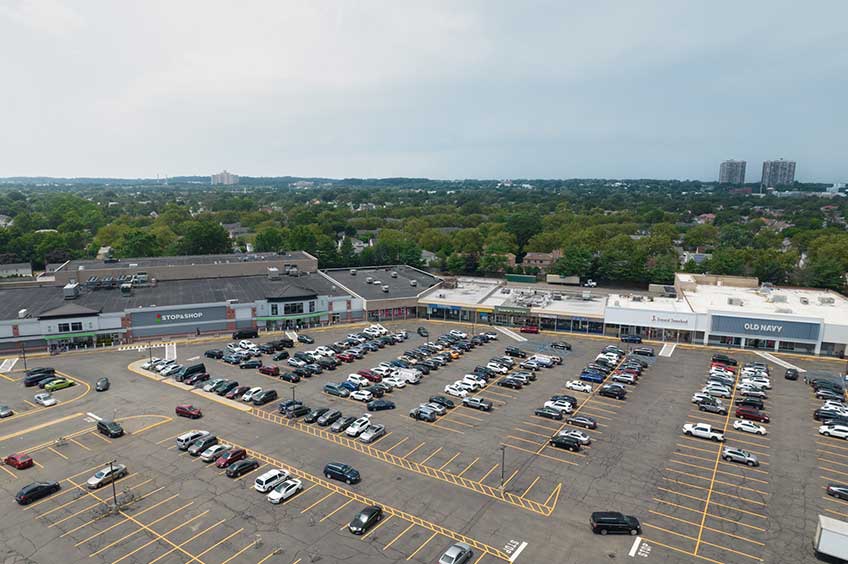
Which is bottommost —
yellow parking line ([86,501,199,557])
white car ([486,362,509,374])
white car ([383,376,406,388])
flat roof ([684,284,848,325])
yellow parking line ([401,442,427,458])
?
yellow parking line ([86,501,199,557])

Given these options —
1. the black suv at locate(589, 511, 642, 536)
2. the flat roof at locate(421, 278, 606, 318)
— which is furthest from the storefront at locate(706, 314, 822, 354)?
the black suv at locate(589, 511, 642, 536)

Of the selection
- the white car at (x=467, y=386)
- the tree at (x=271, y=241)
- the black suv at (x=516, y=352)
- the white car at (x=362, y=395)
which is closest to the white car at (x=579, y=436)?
the white car at (x=467, y=386)

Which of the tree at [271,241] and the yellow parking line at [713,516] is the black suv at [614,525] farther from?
the tree at [271,241]

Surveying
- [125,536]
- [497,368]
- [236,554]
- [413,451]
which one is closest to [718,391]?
[497,368]

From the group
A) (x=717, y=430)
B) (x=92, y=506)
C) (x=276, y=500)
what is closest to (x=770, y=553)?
(x=717, y=430)

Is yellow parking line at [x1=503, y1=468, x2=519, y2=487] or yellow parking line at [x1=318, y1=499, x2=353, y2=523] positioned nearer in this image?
yellow parking line at [x1=318, y1=499, x2=353, y2=523]

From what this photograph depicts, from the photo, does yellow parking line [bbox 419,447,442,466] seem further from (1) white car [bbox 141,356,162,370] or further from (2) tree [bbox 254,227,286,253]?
(2) tree [bbox 254,227,286,253]

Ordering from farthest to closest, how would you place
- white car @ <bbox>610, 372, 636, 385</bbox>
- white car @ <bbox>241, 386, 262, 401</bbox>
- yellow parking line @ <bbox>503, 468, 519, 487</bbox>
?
white car @ <bbox>610, 372, 636, 385</bbox>, white car @ <bbox>241, 386, 262, 401</bbox>, yellow parking line @ <bbox>503, 468, 519, 487</bbox>

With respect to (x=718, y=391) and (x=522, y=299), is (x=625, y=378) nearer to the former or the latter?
(x=718, y=391)
